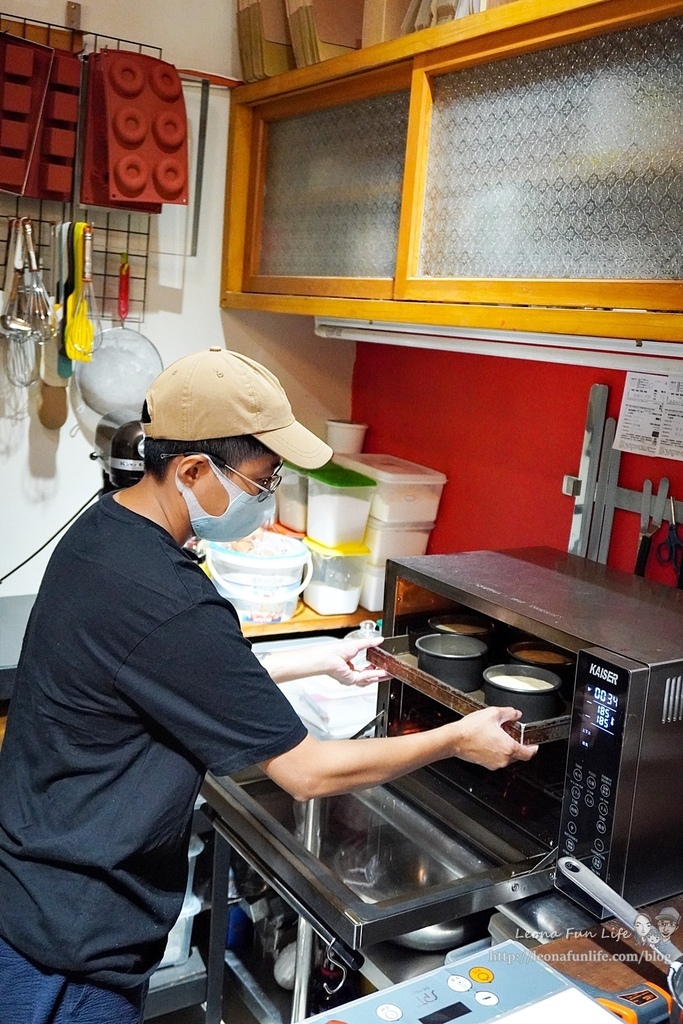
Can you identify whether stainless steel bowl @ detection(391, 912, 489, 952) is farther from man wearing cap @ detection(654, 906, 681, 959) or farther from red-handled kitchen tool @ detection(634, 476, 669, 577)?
red-handled kitchen tool @ detection(634, 476, 669, 577)

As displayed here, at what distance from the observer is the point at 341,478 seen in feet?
7.38

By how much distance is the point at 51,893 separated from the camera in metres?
1.13

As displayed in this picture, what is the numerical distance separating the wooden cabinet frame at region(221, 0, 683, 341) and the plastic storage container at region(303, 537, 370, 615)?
22.4 inches

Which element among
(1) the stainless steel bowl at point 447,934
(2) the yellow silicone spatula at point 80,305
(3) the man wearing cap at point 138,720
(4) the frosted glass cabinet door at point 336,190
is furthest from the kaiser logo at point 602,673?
(2) the yellow silicone spatula at point 80,305

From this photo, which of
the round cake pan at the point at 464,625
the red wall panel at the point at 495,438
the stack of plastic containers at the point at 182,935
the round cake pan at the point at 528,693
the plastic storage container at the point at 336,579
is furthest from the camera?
the plastic storage container at the point at 336,579

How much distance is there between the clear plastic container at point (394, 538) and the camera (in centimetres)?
226

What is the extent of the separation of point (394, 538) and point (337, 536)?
5.3 inches

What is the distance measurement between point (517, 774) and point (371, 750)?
33 centimetres

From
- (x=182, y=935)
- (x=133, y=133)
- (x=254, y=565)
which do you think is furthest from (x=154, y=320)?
(x=182, y=935)

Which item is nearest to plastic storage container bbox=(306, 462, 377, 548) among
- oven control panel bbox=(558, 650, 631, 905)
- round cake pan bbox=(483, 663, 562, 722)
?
round cake pan bbox=(483, 663, 562, 722)

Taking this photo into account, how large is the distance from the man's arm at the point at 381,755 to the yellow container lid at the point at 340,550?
0.99 metres

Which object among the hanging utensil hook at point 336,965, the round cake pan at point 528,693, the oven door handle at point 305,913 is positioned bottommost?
the hanging utensil hook at point 336,965

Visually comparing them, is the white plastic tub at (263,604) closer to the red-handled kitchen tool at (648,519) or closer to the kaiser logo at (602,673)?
the red-handled kitchen tool at (648,519)

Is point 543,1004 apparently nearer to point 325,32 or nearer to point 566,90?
point 566,90
